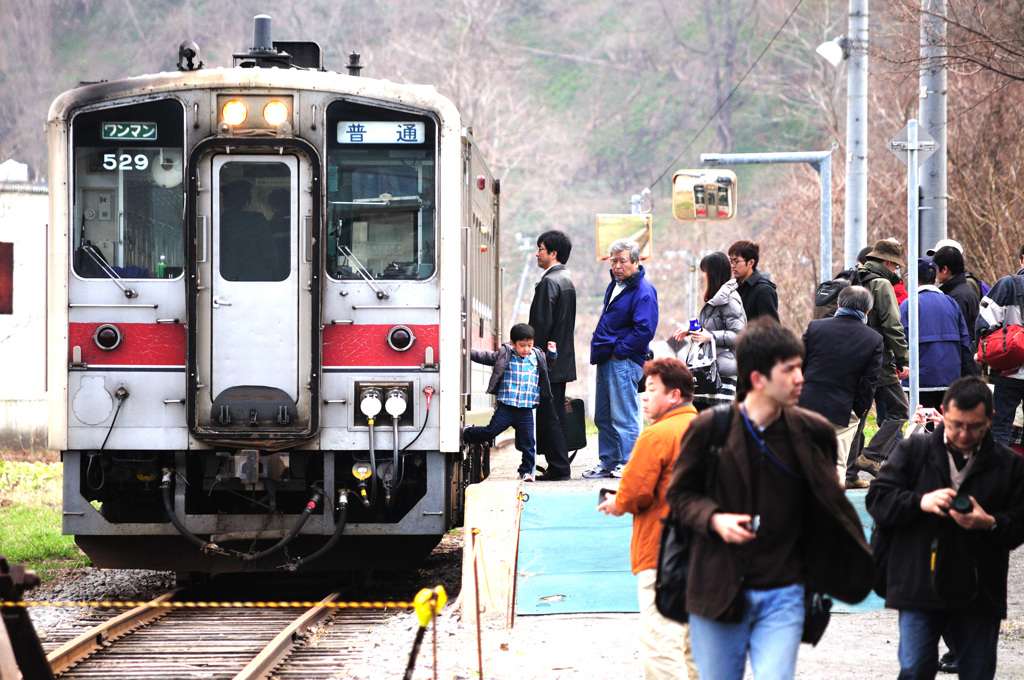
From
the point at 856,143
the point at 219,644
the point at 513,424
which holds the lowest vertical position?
the point at 219,644

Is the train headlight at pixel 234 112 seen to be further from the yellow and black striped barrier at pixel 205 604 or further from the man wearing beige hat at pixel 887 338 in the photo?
the man wearing beige hat at pixel 887 338

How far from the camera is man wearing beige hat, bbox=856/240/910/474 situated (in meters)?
9.61

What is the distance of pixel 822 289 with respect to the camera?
9.91 m

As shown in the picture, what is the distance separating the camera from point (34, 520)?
46.6ft

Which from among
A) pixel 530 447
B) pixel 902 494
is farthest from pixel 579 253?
pixel 902 494

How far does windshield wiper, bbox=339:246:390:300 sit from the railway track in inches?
80.3

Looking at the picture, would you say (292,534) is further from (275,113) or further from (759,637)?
(759,637)

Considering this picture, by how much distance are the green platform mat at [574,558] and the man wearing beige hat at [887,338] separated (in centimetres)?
115

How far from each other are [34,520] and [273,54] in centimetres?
733

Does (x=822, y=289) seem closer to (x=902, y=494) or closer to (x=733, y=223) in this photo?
(x=902, y=494)

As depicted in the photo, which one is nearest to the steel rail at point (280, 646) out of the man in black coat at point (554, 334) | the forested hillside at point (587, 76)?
the man in black coat at point (554, 334)

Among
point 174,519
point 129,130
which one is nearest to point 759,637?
point 174,519

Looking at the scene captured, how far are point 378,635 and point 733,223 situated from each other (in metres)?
56.8

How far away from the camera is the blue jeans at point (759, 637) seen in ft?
13.2
